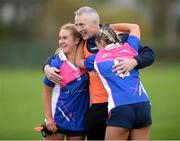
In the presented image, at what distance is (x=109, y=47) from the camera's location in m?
7.18

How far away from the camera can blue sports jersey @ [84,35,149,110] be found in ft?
23.2

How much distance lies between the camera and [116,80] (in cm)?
708

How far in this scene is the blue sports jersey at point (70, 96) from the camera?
24.9 ft

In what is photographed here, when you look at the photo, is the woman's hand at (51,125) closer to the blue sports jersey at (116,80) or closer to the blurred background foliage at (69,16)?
the blue sports jersey at (116,80)

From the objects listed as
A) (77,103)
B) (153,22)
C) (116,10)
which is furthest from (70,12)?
(77,103)

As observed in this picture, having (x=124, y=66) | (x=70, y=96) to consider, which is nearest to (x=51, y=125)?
(x=70, y=96)

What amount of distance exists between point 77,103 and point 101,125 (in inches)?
15.4

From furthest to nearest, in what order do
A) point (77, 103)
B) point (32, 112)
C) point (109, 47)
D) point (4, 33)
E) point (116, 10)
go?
point (116, 10) < point (4, 33) < point (32, 112) < point (77, 103) < point (109, 47)

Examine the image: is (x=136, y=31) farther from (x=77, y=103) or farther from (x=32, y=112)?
(x=32, y=112)

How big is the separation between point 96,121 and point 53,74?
0.65 m

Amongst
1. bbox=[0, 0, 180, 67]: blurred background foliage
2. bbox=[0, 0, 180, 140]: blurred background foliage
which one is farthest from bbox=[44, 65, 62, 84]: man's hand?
bbox=[0, 0, 180, 67]: blurred background foliage

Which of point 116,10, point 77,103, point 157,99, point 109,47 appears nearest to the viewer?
point 109,47

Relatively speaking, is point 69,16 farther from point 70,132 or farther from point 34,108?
point 70,132

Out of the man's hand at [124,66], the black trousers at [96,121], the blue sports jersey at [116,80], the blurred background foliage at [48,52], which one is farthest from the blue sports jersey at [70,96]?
the blurred background foliage at [48,52]
